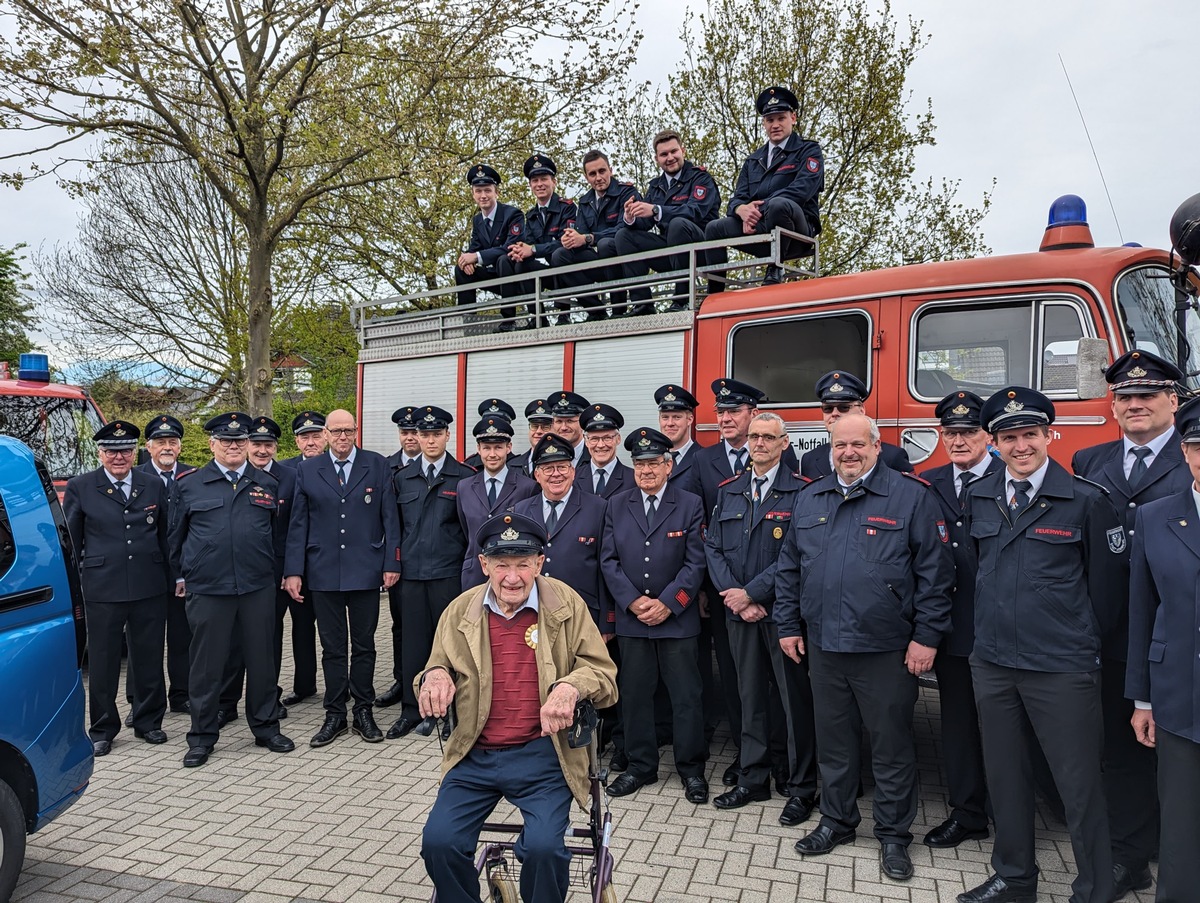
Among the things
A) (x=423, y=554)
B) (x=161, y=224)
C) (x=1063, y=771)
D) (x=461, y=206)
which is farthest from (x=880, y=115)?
(x=161, y=224)

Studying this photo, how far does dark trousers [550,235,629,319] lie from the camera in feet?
22.2

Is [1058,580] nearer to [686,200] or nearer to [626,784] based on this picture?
[626,784]

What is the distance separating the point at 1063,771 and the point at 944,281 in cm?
276

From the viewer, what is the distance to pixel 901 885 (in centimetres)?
345

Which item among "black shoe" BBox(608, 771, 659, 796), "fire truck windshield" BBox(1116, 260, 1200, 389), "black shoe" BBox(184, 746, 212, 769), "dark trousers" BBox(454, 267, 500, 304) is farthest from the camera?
"dark trousers" BBox(454, 267, 500, 304)

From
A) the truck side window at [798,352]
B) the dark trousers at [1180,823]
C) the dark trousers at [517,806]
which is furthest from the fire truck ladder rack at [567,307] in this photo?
the dark trousers at [1180,823]

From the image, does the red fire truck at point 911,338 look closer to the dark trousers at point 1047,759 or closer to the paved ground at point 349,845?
the dark trousers at point 1047,759

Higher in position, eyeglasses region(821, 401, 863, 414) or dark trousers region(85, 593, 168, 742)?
eyeglasses region(821, 401, 863, 414)

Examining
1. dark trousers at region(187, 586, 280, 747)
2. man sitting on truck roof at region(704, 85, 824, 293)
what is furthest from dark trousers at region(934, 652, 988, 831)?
dark trousers at region(187, 586, 280, 747)

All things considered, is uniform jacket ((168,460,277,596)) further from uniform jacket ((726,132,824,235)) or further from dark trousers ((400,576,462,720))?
uniform jacket ((726,132,824,235))

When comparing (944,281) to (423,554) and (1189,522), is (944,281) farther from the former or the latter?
(423,554)

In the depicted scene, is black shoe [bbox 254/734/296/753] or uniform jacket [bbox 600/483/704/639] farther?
black shoe [bbox 254/734/296/753]

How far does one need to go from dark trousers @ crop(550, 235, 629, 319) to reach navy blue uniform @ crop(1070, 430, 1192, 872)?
3.96m

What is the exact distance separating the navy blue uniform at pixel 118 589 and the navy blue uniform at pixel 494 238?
11.4 feet
